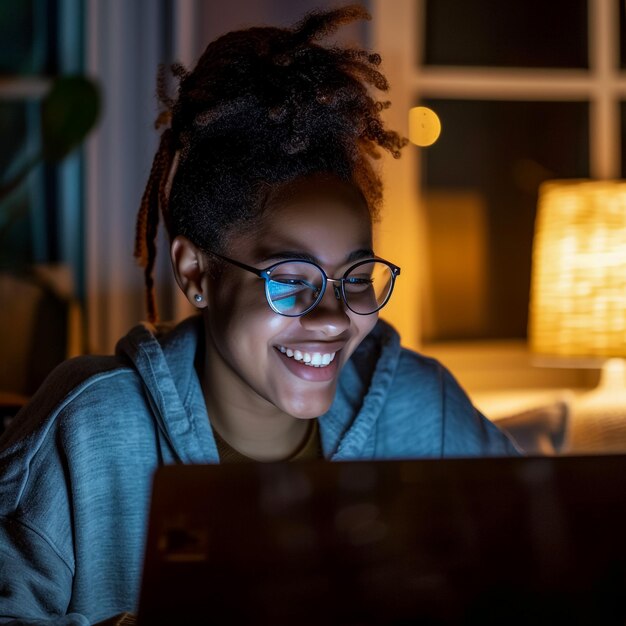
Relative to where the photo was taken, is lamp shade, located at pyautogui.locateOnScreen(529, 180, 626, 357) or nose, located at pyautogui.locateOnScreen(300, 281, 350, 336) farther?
lamp shade, located at pyautogui.locateOnScreen(529, 180, 626, 357)

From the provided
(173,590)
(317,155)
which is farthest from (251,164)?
(173,590)

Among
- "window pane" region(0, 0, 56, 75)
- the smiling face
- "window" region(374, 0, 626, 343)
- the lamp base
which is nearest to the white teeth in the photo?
the smiling face

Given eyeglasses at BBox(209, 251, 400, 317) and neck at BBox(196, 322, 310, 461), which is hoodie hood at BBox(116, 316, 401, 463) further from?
eyeglasses at BBox(209, 251, 400, 317)

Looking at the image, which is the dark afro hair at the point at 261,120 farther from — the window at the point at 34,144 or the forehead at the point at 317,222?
the window at the point at 34,144

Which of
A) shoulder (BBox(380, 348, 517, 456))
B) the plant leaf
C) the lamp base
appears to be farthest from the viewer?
the plant leaf

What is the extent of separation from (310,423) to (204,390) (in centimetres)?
15

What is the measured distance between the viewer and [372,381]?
1.18 metres

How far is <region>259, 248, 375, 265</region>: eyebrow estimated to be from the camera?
970mm

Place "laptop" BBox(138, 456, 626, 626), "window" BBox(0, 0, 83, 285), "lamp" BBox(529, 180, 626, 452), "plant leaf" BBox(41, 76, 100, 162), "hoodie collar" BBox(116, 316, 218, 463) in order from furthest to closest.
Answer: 1. "window" BBox(0, 0, 83, 285)
2. "plant leaf" BBox(41, 76, 100, 162)
3. "lamp" BBox(529, 180, 626, 452)
4. "hoodie collar" BBox(116, 316, 218, 463)
5. "laptop" BBox(138, 456, 626, 626)

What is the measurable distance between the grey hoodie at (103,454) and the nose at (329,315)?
20cm

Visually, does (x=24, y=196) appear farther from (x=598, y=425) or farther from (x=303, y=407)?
(x=303, y=407)

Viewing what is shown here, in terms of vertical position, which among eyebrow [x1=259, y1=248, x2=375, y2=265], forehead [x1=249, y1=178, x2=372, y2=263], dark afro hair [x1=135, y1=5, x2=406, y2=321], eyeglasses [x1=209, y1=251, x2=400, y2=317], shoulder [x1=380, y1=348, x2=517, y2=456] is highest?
dark afro hair [x1=135, y1=5, x2=406, y2=321]

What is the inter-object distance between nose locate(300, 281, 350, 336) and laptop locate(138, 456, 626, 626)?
40cm

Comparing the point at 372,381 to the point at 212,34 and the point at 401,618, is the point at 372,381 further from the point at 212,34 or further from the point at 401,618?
the point at 212,34
